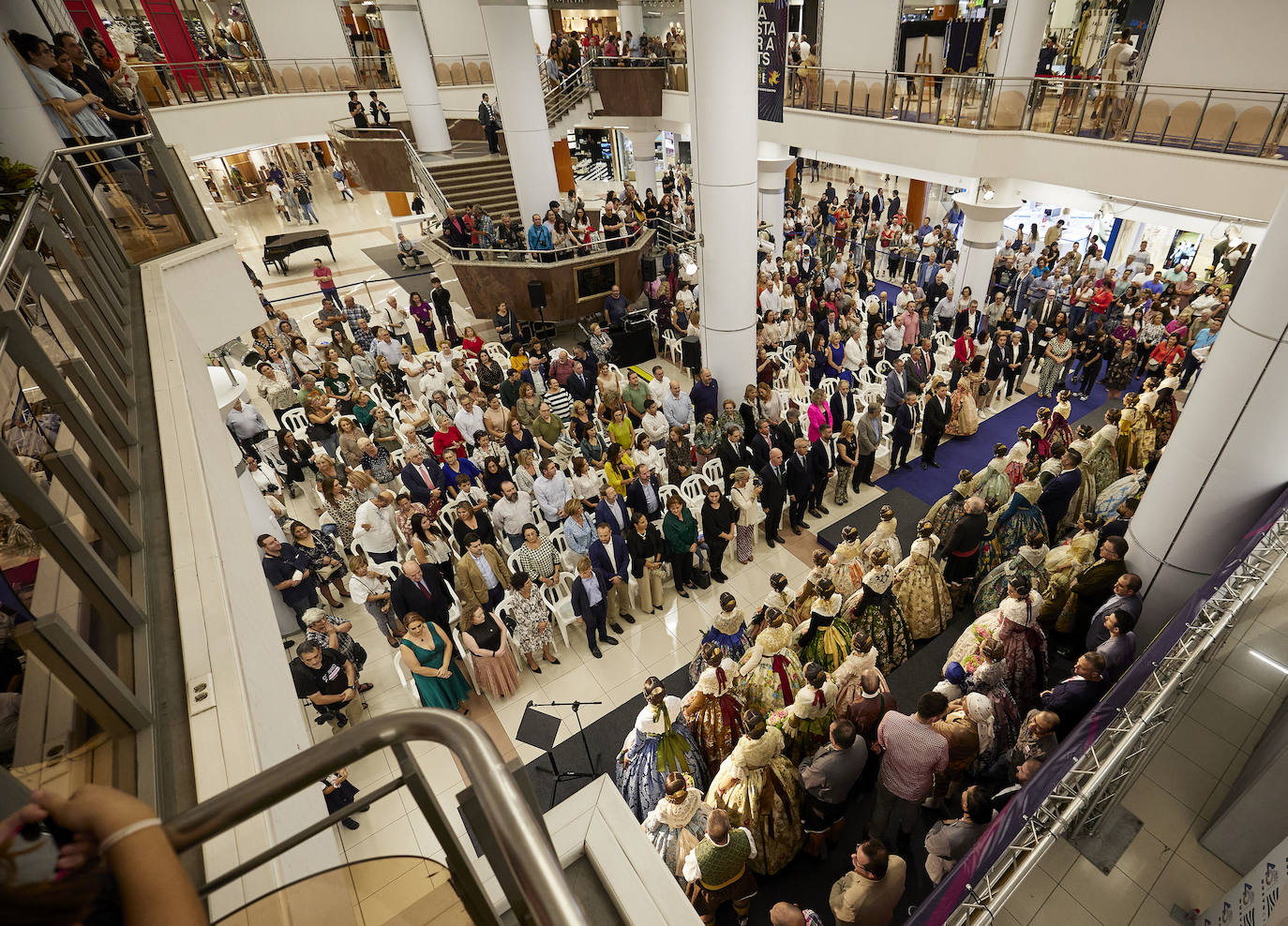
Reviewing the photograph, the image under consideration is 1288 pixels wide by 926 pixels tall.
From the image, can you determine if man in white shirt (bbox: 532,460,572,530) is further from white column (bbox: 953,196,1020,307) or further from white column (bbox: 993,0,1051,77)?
white column (bbox: 993,0,1051,77)

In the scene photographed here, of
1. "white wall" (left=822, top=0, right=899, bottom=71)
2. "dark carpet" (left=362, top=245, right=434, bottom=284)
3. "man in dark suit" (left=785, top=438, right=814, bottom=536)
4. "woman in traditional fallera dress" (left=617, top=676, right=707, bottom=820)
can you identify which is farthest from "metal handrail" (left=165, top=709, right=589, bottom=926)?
"white wall" (left=822, top=0, right=899, bottom=71)

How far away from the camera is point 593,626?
6.13 m

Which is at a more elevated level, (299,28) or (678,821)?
(299,28)

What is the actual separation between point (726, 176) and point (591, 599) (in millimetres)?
5508

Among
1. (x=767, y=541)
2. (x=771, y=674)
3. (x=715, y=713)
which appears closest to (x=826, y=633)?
(x=771, y=674)

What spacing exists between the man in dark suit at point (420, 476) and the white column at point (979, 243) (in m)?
10.6

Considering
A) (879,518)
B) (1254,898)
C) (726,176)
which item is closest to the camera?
(1254,898)

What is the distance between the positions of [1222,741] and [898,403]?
5120 mm

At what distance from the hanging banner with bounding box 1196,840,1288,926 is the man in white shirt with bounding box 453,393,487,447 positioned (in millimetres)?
7723

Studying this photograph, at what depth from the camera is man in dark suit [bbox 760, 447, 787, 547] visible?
6.91 m

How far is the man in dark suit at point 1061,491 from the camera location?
6.11 meters

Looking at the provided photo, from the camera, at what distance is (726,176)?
25.6 feet

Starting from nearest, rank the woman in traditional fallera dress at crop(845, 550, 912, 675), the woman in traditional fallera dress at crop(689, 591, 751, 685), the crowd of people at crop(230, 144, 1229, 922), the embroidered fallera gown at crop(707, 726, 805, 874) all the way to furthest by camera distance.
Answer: the embroidered fallera gown at crop(707, 726, 805, 874), the crowd of people at crop(230, 144, 1229, 922), the woman in traditional fallera dress at crop(689, 591, 751, 685), the woman in traditional fallera dress at crop(845, 550, 912, 675)

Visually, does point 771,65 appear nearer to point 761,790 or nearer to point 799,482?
point 799,482
